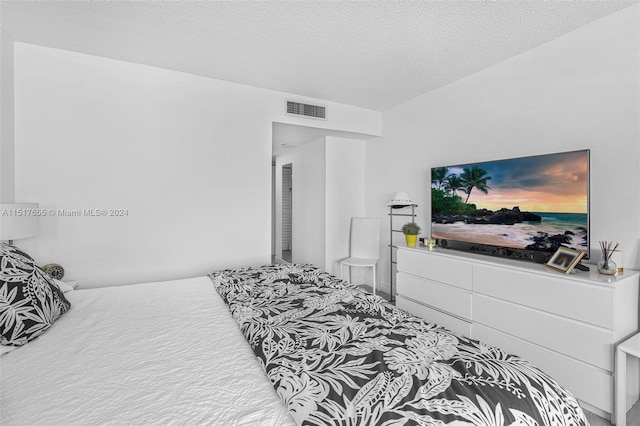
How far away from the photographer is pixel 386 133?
436 cm

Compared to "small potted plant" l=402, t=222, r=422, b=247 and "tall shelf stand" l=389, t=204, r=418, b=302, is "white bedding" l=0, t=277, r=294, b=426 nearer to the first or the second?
"small potted plant" l=402, t=222, r=422, b=247

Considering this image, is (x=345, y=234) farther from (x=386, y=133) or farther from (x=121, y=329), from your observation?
(x=121, y=329)

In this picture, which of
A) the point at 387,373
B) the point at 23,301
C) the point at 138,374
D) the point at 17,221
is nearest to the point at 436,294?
the point at 387,373

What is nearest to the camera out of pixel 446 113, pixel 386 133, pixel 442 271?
pixel 442 271

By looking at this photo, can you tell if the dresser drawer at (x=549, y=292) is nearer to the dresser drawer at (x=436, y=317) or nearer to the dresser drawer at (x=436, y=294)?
the dresser drawer at (x=436, y=294)

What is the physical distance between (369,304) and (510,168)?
197 cm

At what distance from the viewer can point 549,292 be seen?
215 cm

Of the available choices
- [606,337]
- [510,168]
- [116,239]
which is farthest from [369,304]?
[116,239]

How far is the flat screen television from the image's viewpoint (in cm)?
231

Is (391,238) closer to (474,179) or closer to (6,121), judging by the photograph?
(474,179)

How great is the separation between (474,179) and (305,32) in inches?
84.2

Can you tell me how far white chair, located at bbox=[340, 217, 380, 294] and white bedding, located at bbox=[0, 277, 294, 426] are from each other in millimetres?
2799

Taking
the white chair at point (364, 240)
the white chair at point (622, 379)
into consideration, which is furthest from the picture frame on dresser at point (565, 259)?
the white chair at point (364, 240)

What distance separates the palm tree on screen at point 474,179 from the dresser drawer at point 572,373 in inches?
53.7
